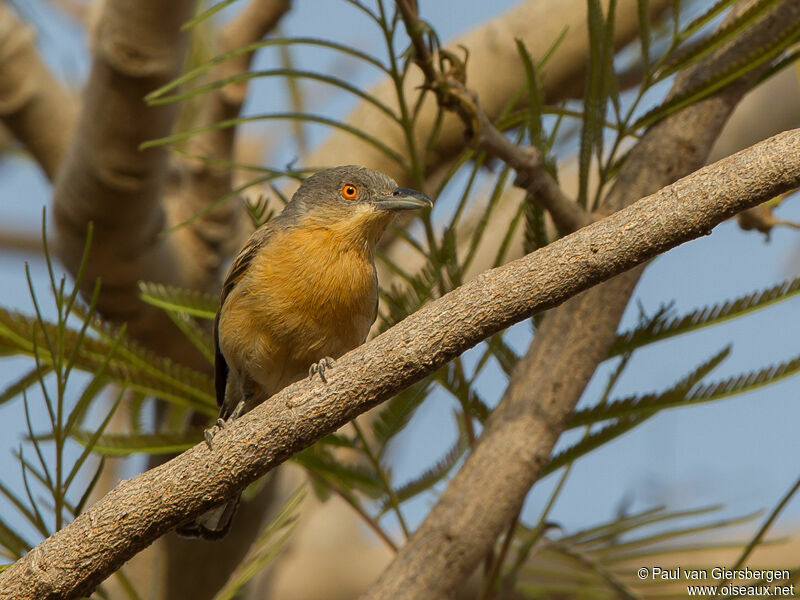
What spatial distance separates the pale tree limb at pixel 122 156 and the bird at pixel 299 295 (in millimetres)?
710

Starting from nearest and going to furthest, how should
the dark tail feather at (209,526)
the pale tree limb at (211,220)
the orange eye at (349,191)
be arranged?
the dark tail feather at (209,526) → the orange eye at (349,191) → the pale tree limb at (211,220)

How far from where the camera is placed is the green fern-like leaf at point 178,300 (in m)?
3.89

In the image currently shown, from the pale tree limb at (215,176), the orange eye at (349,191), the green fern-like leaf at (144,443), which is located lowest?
the green fern-like leaf at (144,443)

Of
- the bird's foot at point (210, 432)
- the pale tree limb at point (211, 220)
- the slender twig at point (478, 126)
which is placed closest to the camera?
the bird's foot at point (210, 432)

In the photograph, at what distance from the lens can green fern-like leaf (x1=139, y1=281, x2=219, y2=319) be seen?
12.8 feet

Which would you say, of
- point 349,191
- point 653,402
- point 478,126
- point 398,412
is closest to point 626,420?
point 653,402

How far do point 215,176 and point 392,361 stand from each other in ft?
13.4

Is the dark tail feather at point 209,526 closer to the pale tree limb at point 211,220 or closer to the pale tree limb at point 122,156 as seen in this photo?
the pale tree limb at point 122,156

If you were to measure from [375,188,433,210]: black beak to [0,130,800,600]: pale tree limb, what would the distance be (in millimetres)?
1704

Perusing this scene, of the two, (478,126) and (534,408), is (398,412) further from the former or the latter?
(478,126)

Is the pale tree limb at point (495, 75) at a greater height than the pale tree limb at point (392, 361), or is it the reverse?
the pale tree limb at point (495, 75)

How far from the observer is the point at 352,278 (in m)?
4.23

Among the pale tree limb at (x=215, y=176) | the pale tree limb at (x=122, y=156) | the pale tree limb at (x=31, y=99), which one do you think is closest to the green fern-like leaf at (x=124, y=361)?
the pale tree limb at (x=122, y=156)

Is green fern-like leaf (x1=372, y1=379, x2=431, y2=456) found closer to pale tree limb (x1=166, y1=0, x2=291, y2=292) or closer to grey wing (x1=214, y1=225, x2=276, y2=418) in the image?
grey wing (x1=214, y1=225, x2=276, y2=418)
